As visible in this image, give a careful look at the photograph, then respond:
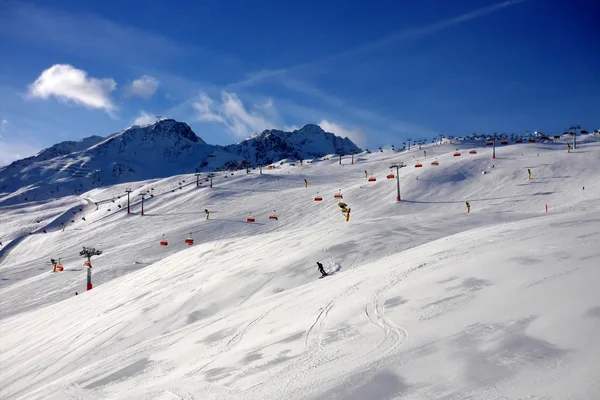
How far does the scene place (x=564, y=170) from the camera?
46.2 metres

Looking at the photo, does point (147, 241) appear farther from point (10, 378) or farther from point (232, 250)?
point (10, 378)

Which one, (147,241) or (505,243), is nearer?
(505,243)

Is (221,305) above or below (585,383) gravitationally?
below

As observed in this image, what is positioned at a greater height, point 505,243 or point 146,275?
point 505,243

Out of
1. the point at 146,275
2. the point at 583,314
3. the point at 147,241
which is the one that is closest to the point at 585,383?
the point at 583,314

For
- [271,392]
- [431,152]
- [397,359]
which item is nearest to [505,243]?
[397,359]

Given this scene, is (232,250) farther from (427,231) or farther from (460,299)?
(460,299)

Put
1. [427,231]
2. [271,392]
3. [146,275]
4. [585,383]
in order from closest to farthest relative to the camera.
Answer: [585,383] → [271,392] → [427,231] → [146,275]

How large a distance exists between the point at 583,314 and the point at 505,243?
6.24 m

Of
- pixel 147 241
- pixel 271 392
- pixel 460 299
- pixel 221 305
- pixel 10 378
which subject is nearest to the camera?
pixel 271 392

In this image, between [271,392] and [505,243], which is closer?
[271,392]

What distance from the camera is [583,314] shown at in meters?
6.76

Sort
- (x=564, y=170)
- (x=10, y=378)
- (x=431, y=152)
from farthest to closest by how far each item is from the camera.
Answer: (x=431, y=152) < (x=564, y=170) < (x=10, y=378)

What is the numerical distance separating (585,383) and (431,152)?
89518 mm
